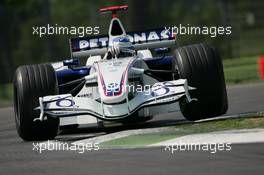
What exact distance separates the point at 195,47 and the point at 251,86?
857 cm

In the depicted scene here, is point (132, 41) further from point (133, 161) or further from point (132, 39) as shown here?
point (133, 161)

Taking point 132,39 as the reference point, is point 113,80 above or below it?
below

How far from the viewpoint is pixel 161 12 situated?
34250 mm

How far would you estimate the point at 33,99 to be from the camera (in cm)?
1305

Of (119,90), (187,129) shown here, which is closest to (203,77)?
(187,129)

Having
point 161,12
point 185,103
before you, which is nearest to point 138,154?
point 185,103

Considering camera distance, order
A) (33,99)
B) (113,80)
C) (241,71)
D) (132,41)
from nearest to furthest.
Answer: (113,80), (33,99), (132,41), (241,71)

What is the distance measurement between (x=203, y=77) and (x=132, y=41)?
2121mm

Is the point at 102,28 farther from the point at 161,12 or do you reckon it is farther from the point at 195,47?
the point at 195,47

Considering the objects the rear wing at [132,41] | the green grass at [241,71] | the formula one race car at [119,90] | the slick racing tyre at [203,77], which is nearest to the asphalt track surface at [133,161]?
the formula one race car at [119,90]

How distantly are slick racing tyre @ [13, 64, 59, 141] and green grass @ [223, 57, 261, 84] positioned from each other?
1088 centimetres

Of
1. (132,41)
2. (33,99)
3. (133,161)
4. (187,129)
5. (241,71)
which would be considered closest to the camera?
(133,161)

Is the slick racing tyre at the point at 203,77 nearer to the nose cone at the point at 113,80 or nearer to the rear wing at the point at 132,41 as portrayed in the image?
the nose cone at the point at 113,80

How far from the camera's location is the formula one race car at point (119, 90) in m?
12.7
